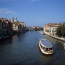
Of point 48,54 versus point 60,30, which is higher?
point 60,30

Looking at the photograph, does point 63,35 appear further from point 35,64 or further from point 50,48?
point 35,64

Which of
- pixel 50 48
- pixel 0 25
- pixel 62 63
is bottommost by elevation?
pixel 62 63

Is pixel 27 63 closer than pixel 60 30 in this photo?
Yes

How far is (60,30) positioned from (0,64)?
23.3m

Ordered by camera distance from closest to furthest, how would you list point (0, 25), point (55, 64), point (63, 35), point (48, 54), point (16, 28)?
point (55, 64) < point (48, 54) < point (63, 35) < point (0, 25) < point (16, 28)

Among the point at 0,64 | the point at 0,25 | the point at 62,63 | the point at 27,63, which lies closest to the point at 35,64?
the point at 27,63

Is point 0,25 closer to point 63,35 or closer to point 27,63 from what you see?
point 63,35

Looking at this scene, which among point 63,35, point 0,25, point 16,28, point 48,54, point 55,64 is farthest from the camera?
point 16,28

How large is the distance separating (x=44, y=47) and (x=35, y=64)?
13.1 ft

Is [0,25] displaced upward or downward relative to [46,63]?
upward

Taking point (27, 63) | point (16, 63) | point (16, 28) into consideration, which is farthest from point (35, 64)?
point (16, 28)

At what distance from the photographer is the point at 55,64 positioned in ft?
33.7

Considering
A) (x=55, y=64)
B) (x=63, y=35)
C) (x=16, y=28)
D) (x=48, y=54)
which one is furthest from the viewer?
(x=16, y=28)

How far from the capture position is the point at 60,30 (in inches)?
1195
